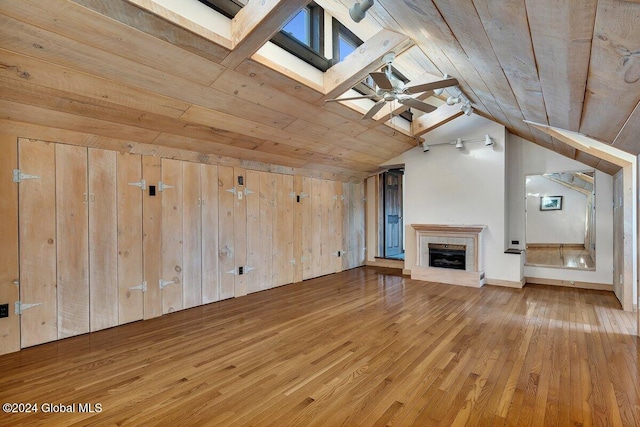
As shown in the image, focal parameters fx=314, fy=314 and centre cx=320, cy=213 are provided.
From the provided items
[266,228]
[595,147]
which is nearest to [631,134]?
[595,147]

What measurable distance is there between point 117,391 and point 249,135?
9.95ft

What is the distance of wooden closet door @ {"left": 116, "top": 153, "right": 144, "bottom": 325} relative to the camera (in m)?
3.57

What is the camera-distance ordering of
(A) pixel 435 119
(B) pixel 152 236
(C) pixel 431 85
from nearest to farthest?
(C) pixel 431 85
(B) pixel 152 236
(A) pixel 435 119

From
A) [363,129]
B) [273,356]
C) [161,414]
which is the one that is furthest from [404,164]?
[161,414]

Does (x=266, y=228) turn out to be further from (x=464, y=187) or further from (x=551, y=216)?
(x=551, y=216)

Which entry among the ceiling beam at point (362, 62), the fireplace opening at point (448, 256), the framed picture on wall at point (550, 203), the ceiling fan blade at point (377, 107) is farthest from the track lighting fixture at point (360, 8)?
the framed picture on wall at point (550, 203)

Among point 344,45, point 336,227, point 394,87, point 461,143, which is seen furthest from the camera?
point 336,227

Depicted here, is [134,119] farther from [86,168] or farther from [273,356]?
[273,356]

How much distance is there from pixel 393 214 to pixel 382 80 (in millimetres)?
5630

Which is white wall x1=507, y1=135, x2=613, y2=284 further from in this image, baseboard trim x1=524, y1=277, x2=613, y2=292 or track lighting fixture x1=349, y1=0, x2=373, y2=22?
track lighting fixture x1=349, y1=0, x2=373, y2=22

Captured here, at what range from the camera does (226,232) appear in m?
4.66

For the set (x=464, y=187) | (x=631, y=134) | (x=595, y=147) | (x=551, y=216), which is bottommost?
(x=551, y=216)

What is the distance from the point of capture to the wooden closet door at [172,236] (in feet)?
13.0

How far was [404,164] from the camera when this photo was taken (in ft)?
22.0
